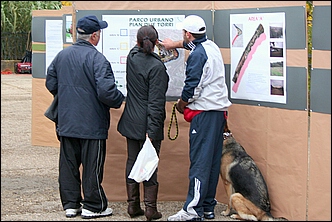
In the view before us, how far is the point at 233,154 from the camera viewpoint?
647 centimetres

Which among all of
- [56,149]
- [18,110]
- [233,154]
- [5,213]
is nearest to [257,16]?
[233,154]

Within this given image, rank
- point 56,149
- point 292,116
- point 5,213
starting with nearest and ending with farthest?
point 292,116
point 5,213
point 56,149

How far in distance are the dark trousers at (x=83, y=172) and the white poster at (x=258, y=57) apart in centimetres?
166

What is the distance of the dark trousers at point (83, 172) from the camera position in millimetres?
6301

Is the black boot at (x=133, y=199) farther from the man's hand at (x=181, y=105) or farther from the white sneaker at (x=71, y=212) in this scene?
the man's hand at (x=181, y=105)

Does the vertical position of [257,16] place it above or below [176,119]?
above

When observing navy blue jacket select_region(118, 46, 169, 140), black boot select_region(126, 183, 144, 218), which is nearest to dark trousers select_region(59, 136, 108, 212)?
black boot select_region(126, 183, 144, 218)

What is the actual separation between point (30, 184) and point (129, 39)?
2.45 m

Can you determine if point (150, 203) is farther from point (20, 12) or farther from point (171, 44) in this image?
point (20, 12)

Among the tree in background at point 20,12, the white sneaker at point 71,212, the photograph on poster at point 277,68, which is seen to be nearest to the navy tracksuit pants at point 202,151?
the photograph on poster at point 277,68

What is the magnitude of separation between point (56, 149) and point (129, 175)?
436 centimetres

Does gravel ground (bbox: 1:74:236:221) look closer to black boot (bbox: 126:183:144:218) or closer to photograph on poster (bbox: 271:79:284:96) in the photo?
black boot (bbox: 126:183:144:218)

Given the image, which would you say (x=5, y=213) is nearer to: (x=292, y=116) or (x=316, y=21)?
(x=292, y=116)

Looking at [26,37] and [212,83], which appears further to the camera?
[26,37]
